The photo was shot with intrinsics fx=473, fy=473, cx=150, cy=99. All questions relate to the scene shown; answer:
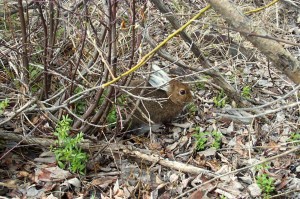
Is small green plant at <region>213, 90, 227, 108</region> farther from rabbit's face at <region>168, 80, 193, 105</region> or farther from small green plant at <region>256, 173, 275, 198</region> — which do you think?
small green plant at <region>256, 173, 275, 198</region>

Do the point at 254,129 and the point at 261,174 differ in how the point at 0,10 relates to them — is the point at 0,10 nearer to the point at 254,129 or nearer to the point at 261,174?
the point at 254,129

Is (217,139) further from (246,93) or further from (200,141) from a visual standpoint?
(246,93)

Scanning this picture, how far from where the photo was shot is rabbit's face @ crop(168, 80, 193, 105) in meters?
4.48

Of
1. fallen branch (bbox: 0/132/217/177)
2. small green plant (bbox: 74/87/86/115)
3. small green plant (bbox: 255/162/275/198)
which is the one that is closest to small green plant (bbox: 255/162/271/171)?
small green plant (bbox: 255/162/275/198)

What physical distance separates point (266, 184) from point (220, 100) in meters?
1.38

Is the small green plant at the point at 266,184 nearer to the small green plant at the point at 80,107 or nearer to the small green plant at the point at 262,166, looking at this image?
the small green plant at the point at 262,166

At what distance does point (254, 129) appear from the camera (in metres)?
4.27

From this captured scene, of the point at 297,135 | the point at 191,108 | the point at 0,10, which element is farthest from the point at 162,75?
the point at 0,10

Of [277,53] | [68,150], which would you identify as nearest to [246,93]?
[68,150]

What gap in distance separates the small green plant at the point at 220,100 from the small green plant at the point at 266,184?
1.24m

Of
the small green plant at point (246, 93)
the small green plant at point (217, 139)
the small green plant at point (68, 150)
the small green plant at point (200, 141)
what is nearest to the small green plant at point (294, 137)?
the small green plant at point (217, 139)

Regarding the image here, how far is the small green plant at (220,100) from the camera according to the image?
4.61 meters

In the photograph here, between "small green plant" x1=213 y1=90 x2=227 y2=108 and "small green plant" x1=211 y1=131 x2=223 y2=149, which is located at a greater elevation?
"small green plant" x1=213 y1=90 x2=227 y2=108

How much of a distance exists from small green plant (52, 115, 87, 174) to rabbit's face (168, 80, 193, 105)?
3.75 feet
